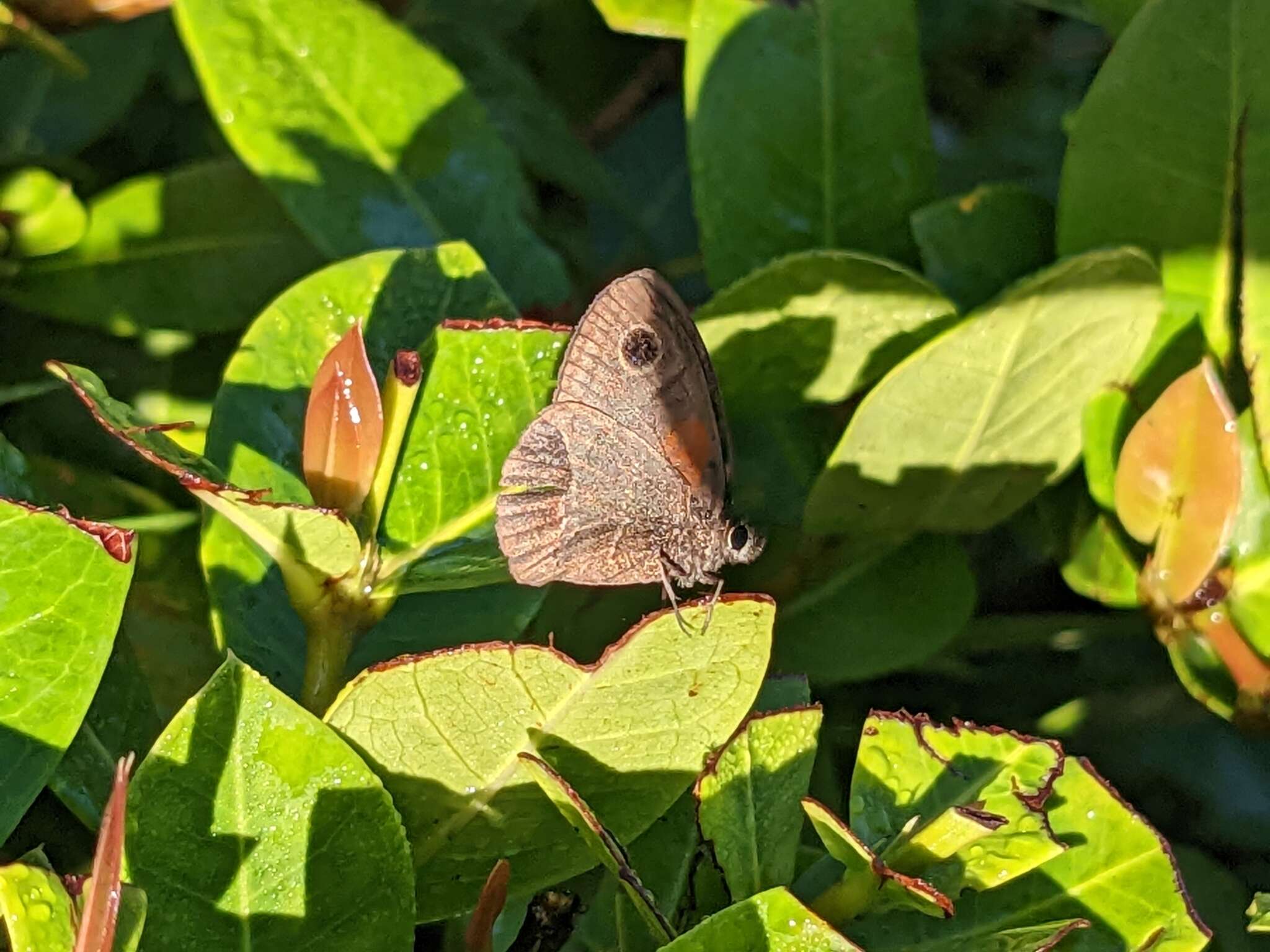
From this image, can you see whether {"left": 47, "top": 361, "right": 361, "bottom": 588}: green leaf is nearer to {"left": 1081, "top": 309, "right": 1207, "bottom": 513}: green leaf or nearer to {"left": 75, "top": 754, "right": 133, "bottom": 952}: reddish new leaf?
{"left": 75, "top": 754, "right": 133, "bottom": 952}: reddish new leaf

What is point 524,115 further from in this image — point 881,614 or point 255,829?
point 255,829

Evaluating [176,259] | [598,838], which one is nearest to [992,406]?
[598,838]

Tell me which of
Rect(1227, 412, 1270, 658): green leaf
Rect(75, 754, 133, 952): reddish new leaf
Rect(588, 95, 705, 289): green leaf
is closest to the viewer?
Rect(75, 754, 133, 952): reddish new leaf

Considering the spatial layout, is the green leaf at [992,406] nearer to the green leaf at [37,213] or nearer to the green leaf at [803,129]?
the green leaf at [803,129]

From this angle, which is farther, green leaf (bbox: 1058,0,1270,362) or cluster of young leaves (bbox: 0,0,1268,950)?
green leaf (bbox: 1058,0,1270,362)

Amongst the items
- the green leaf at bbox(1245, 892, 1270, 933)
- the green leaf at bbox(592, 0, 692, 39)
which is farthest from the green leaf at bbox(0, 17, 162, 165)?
the green leaf at bbox(1245, 892, 1270, 933)

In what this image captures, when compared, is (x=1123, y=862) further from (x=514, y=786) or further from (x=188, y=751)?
(x=188, y=751)

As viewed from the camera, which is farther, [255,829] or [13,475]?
[13,475]
